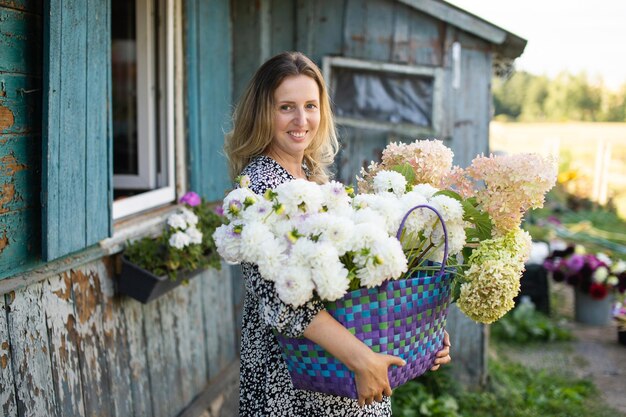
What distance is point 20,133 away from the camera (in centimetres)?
223

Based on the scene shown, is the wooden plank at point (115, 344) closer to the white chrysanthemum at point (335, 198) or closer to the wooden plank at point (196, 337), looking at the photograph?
the wooden plank at point (196, 337)

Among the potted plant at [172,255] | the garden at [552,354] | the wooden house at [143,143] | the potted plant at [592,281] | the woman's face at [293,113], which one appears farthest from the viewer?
the potted plant at [592,281]

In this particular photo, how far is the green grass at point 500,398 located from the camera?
4309mm

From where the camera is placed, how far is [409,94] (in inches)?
175

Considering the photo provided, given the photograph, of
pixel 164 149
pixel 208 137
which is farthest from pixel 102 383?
pixel 208 137

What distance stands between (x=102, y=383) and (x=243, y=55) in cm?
253

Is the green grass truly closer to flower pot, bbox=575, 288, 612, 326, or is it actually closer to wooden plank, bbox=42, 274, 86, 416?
flower pot, bbox=575, 288, 612, 326

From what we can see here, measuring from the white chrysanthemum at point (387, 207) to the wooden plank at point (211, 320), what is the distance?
243 centimetres

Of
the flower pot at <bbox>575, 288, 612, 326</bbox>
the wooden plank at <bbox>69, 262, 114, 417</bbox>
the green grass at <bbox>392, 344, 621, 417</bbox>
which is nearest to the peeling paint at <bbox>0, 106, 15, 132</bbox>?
the wooden plank at <bbox>69, 262, 114, 417</bbox>

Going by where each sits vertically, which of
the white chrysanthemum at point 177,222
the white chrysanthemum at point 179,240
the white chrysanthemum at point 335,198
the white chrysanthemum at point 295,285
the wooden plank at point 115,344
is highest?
the white chrysanthemum at point 335,198

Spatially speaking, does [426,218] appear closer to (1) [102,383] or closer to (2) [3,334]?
(2) [3,334]

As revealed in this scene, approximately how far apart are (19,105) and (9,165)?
20 centimetres

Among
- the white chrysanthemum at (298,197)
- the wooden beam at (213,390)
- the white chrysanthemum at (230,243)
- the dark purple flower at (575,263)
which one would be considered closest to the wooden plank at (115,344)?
the wooden beam at (213,390)

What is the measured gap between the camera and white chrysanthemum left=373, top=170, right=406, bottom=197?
1925 mm
